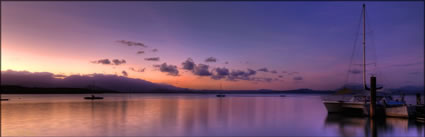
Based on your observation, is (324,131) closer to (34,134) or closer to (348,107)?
(348,107)

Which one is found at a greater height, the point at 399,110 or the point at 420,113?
the point at 399,110

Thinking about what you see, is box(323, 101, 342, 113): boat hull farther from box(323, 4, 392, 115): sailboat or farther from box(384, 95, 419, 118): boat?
box(384, 95, 419, 118): boat

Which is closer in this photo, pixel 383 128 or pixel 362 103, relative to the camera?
pixel 383 128

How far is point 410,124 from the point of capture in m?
29.4

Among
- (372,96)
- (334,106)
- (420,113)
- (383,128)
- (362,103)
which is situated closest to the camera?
(383,128)

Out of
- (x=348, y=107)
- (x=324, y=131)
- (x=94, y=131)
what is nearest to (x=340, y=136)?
(x=324, y=131)

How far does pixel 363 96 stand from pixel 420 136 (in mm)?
16658

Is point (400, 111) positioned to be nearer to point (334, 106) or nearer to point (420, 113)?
point (420, 113)

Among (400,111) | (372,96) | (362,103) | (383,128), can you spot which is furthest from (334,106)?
(383,128)

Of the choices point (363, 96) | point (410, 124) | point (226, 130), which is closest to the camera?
point (226, 130)

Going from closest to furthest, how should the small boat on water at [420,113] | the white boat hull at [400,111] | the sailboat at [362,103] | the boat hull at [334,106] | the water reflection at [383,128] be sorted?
the water reflection at [383,128], the small boat on water at [420,113], the white boat hull at [400,111], the sailboat at [362,103], the boat hull at [334,106]

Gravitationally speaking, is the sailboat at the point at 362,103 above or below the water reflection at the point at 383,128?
above

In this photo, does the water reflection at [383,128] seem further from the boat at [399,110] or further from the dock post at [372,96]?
the dock post at [372,96]

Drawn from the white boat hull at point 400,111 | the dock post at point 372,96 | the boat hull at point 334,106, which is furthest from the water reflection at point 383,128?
the boat hull at point 334,106
